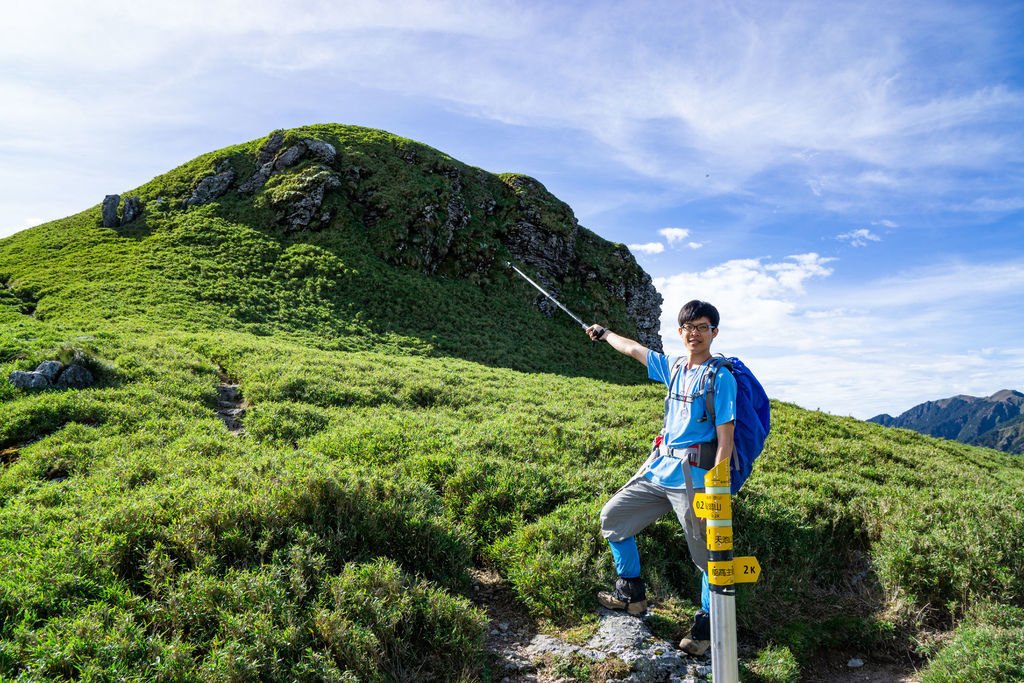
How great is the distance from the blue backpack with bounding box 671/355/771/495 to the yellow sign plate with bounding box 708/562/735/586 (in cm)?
113

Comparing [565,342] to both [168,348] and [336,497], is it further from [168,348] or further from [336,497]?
[336,497]

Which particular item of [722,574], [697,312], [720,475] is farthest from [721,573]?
[697,312]

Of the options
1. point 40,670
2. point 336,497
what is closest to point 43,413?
point 336,497

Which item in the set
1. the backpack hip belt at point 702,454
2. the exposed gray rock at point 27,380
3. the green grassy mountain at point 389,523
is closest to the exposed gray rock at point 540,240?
the green grassy mountain at point 389,523

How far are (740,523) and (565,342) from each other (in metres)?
38.0

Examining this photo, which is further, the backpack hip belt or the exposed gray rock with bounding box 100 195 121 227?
the exposed gray rock with bounding box 100 195 121 227

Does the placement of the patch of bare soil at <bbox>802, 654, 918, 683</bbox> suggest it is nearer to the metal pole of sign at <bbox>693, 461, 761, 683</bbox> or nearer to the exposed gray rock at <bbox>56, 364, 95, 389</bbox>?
the metal pole of sign at <bbox>693, 461, 761, 683</bbox>

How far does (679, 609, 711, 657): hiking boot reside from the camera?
578 centimetres

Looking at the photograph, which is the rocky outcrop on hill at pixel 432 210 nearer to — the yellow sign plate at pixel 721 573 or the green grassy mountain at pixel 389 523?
the green grassy mountain at pixel 389 523

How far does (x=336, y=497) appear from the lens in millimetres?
7137

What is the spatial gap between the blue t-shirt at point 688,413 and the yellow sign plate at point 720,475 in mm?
654

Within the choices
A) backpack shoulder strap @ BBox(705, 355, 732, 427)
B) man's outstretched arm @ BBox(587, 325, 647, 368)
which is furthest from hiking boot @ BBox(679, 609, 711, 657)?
man's outstretched arm @ BBox(587, 325, 647, 368)

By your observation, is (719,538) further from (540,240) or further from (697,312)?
(540,240)

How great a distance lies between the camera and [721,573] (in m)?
4.44
